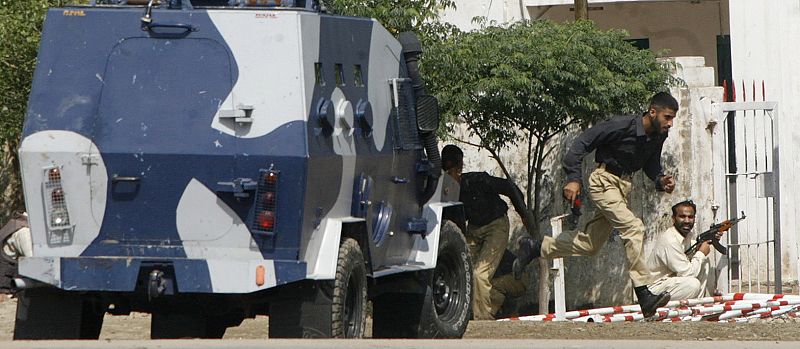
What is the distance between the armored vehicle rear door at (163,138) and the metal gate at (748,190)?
26.2 ft

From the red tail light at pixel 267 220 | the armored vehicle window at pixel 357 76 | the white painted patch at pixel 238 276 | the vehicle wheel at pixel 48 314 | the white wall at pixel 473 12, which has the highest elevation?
the white wall at pixel 473 12

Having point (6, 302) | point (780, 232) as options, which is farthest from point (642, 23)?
point (6, 302)

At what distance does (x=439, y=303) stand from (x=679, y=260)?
3.49m

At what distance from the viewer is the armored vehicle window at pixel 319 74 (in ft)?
27.1

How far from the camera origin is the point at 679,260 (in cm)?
1331

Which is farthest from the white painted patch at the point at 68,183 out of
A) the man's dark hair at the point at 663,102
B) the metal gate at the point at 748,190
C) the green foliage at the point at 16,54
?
the metal gate at the point at 748,190

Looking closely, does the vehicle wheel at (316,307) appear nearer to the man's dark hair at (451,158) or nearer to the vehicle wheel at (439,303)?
the vehicle wheel at (439,303)

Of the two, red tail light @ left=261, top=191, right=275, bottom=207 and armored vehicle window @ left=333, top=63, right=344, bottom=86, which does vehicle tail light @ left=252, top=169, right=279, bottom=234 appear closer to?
red tail light @ left=261, top=191, right=275, bottom=207

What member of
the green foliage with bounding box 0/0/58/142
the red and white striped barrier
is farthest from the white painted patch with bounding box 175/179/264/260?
the green foliage with bounding box 0/0/58/142

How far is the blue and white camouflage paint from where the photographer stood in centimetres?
805

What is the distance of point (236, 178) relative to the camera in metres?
8.06

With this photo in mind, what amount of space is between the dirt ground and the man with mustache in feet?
3.65

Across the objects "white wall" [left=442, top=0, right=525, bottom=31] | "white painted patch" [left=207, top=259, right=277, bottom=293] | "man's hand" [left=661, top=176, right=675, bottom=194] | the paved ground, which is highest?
"white wall" [left=442, top=0, right=525, bottom=31]

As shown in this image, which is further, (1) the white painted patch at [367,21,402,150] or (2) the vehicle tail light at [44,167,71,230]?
(1) the white painted patch at [367,21,402,150]
